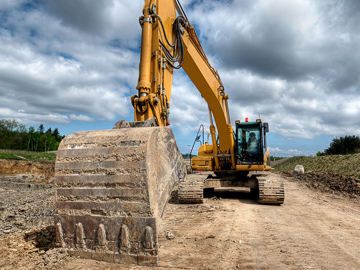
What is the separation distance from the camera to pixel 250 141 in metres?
8.55

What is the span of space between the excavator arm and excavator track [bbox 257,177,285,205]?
155cm

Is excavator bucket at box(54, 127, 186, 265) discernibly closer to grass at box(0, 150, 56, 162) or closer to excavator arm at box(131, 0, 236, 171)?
excavator arm at box(131, 0, 236, 171)

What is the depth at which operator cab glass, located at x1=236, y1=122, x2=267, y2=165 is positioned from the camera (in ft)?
27.5

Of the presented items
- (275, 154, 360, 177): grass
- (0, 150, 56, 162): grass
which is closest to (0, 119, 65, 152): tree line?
(0, 150, 56, 162): grass

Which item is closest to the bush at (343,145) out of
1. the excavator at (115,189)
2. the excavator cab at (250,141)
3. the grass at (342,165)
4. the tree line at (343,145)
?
the tree line at (343,145)

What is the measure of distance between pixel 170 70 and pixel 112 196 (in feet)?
11.8

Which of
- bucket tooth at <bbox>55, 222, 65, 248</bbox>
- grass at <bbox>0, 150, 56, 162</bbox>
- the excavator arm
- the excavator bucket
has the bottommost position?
bucket tooth at <bbox>55, 222, 65, 248</bbox>

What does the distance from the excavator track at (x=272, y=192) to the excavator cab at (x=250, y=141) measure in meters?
0.98

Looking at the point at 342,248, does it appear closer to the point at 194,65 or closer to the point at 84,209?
the point at 84,209

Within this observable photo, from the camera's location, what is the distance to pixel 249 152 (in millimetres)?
8445

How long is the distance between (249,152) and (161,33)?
4921 millimetres

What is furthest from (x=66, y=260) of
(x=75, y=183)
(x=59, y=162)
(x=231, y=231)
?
(x=231, y=231)

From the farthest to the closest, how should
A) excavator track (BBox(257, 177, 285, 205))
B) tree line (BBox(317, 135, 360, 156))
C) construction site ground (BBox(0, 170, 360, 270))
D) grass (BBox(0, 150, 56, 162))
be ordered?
tree line (BBox(317, 135, 360, 156)), grass (BBox(0, 150, 56, 162)), excavator track (BBox(257, 177, 285, 205)), construction site ground (BBox(0, 170, 360, 270))

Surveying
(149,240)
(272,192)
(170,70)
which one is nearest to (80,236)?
(149,240)
